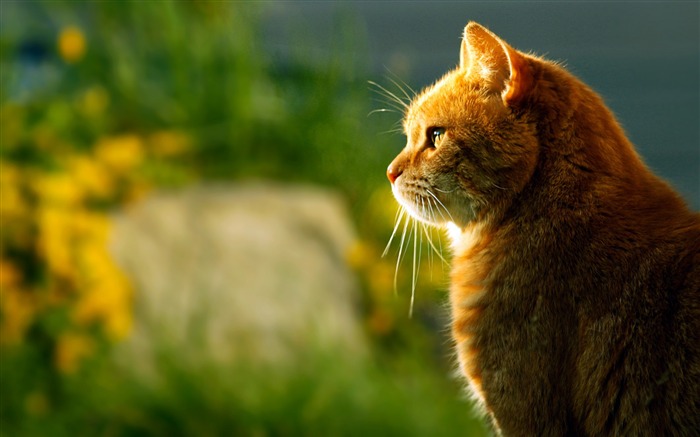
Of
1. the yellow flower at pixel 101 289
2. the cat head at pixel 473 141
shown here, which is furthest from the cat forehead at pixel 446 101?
the yellow flower at pixel 101 289

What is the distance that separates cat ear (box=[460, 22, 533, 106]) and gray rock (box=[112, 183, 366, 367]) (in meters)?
2.03

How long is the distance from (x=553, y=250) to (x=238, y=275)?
2496mm

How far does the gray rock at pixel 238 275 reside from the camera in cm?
361

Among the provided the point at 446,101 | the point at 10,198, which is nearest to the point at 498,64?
the point at 446,101

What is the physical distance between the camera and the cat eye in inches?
65.1

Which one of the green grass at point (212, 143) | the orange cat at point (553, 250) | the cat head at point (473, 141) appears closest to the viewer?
the orange cat at point (553, 250)

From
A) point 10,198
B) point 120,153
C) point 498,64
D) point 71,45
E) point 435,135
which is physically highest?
point 498,64

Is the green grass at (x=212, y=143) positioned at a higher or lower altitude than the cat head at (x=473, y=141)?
lower

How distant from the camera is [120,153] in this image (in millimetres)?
4137

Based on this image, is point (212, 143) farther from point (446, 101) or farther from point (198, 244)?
point (446, 101)

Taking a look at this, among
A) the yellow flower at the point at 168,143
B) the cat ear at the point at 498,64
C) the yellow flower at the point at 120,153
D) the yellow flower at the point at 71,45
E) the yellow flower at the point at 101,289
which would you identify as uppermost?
the cat ear at the point at 498,64

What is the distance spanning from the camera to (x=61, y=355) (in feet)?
11.8

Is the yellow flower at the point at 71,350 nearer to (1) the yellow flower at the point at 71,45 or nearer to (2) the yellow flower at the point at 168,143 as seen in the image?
(2) the yellow flower at the point at 168,143

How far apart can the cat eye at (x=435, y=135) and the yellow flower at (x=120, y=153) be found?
269 centimetres
